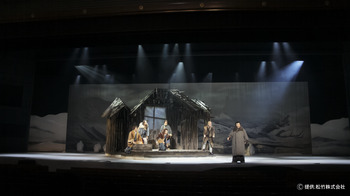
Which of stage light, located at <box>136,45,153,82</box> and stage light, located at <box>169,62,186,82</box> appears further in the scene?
stage light, located at <box>169,62,186,82</box>

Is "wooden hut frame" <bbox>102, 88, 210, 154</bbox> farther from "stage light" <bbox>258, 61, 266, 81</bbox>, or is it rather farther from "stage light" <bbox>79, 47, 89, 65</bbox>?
"stage light" <bbox>258, 61, 266, 81</bbox>

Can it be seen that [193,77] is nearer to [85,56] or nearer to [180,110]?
[180,110]

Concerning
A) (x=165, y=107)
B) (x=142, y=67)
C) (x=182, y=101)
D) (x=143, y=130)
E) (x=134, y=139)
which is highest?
(x=142, y=67)

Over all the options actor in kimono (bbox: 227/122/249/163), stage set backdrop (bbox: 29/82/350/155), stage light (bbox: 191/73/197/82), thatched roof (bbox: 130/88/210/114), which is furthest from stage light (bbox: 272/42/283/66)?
actor in kimono (bbox: 227/122/249/163)

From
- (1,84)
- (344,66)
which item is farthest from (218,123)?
(1,84)

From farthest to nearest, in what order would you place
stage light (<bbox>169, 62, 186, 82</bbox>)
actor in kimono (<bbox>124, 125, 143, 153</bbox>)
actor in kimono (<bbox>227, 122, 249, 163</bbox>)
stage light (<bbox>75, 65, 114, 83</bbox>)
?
stage light (<bbox>75, 65, 114, 83</bbox>)
stage light (<bbox>169, 62, 186, 82</bbox>)
actor in kimono (<bbox>124, 125, 143, 153</bbox>)
actor in kimono (<bbox>227, 122, 249, 163</bbox>)

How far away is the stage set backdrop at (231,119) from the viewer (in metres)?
15.7

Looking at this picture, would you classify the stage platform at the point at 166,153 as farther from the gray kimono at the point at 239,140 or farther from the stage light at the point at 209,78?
the stage light at the point at 209,78

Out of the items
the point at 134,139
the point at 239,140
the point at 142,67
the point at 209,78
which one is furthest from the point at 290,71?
the point at 134,139

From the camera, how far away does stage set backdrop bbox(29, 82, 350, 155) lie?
1568 centimetres

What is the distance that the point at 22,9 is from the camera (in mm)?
6289

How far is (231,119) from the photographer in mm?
16422

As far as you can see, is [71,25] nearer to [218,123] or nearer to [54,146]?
[218,123]

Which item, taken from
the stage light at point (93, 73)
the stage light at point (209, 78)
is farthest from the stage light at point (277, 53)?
the stage light at point (93, 73)
